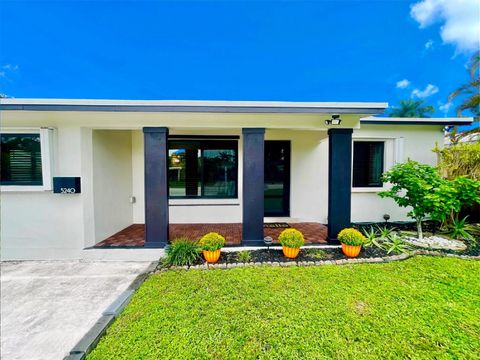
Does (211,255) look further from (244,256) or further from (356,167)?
(356,167)

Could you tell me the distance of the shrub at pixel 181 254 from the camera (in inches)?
174

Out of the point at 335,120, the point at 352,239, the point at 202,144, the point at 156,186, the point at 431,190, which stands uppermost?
the point at 335,120

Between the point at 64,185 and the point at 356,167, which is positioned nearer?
the point at 64,185

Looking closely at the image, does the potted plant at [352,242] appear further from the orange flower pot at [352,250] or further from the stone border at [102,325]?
the stone border at [102,325]

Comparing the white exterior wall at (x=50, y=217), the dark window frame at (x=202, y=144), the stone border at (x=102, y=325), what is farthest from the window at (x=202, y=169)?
the stone border at (x=102, y=325)

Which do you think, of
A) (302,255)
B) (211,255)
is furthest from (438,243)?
(211,255)

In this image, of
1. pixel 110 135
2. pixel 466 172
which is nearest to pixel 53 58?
pixel 110 135

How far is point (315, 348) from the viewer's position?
2326mm

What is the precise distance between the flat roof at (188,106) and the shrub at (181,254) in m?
2.92

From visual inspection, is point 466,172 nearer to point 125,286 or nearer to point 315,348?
point 315,348

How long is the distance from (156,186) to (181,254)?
1666 mm

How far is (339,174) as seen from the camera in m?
5.11

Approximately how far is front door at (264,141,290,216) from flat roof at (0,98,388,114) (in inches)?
120

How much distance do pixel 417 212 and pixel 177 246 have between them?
5.83m
